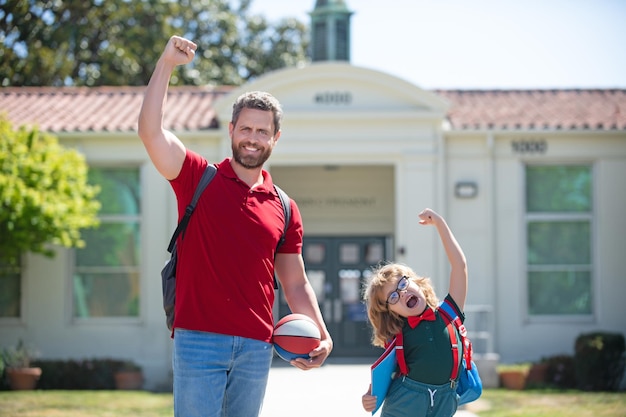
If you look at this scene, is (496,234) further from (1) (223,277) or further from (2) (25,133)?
(1) (223,277)

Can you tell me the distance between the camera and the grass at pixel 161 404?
464 inches

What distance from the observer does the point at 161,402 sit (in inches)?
520

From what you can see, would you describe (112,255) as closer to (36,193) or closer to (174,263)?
(36,193)

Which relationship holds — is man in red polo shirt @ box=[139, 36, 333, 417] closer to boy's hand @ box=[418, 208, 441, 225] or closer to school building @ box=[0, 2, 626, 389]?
boy's hand @ box=[418, 208, 441, 225]

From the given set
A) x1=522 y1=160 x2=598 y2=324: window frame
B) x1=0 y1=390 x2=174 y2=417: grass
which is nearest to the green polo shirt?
x1=0 y1=390 x2=174 y2=417: grass

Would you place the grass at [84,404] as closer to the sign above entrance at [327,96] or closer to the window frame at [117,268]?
the window frame at [117,268]

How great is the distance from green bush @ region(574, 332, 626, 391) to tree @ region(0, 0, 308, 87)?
13.5 m

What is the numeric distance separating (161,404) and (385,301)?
8219 millimetres

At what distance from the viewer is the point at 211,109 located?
17.9m

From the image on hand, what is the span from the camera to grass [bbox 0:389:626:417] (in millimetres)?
11773

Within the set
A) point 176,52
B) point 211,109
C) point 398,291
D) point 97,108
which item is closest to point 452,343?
point 398,291

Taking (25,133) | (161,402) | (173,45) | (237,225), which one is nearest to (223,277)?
(237,225)

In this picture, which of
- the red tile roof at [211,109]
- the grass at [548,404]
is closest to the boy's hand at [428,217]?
the grass at [548,404]

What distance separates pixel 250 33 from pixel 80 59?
7318 mm
